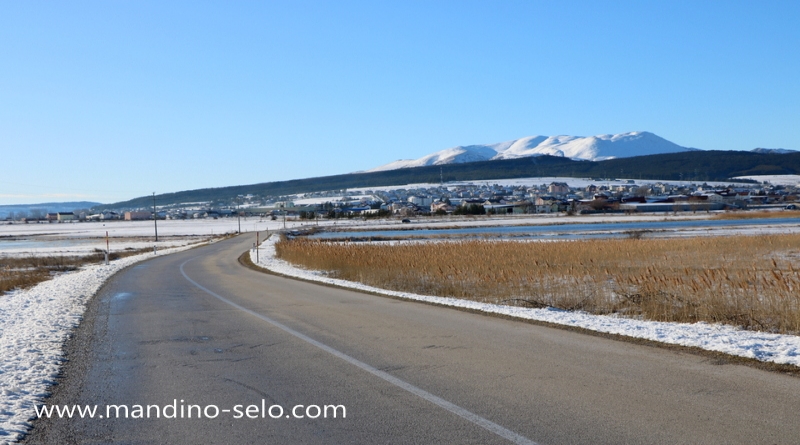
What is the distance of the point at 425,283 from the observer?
20531 millimetres

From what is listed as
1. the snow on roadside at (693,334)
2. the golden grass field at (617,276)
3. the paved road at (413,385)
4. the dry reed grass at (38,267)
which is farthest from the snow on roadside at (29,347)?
the dry reed grass at (38,267)

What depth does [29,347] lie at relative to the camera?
1002cm

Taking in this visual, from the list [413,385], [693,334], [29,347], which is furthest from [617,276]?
[29,347]

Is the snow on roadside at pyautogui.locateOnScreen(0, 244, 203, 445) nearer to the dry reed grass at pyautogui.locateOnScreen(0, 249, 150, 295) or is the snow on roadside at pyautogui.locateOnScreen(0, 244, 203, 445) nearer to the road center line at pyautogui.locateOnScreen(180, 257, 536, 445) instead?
the road center line at pyautogui.locateOnScreen(180, 257, 536, 445)

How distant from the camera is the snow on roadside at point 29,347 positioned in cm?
666

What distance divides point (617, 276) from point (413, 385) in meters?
12.3

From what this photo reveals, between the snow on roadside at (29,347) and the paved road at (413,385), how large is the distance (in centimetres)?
24

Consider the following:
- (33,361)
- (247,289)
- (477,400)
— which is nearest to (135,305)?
(247,289)

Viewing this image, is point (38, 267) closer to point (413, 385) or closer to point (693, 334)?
point (413, 385)

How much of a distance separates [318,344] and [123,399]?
333cm

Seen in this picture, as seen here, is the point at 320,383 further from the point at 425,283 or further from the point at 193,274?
the point at 193,274

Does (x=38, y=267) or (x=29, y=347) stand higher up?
(x=29, y=347)

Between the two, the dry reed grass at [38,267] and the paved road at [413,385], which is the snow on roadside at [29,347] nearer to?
the paved road at [413,385]

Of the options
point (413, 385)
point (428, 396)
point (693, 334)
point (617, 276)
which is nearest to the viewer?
point (428, 396)
